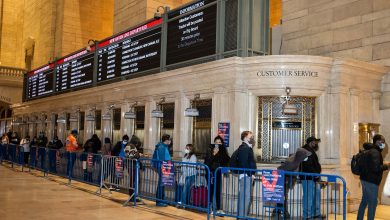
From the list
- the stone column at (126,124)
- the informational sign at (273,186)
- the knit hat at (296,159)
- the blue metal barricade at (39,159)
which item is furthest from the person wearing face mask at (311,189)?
the blue metal barricade at (39,159)

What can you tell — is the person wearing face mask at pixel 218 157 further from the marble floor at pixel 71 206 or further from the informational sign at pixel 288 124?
the informational sign at pixel 288 124

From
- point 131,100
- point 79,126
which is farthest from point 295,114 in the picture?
point 79,126

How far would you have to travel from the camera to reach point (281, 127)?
959cm

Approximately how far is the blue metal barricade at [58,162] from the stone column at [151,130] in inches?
120

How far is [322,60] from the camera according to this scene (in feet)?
30.8

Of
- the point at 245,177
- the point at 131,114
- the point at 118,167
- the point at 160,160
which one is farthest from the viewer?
the point at 131,114

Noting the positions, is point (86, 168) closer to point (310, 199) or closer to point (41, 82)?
point (310, 199)

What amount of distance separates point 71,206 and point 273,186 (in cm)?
465

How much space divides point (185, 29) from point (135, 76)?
2.94m

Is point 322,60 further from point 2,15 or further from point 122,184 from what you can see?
point 2,15

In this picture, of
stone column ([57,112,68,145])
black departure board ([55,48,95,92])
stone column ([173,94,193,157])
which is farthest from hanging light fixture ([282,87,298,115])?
stone column ([57,112,68,145])

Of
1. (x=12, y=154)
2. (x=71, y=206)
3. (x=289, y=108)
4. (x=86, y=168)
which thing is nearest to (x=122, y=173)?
(x=71, y=206)

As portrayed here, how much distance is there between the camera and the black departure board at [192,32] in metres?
11.1

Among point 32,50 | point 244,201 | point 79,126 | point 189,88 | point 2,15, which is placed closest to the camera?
point 244,201
